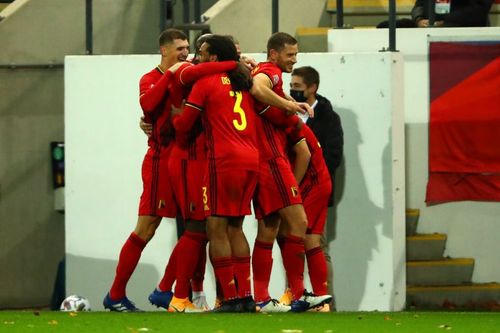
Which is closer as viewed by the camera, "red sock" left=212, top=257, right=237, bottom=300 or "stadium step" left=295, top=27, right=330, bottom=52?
"red sock" left=212, top=257, right=237, bottom=300

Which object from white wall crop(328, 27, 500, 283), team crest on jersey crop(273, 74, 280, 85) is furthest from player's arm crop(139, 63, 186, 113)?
white wall crop(328, 27, 500, 283)

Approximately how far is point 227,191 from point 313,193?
1499 mm

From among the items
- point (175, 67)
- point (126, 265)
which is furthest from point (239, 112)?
point (126, 265)

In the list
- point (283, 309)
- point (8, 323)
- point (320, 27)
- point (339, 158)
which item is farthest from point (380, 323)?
point (320, 27)

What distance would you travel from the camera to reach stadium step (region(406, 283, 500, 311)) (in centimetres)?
1528

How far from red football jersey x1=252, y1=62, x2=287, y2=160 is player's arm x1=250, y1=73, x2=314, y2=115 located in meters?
0.08

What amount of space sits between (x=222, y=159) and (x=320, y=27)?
5.06 metres

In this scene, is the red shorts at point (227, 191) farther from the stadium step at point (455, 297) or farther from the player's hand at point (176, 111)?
the stadium step at point (455, 297)

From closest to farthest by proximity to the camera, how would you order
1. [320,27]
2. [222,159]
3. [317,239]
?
[222,159] < [317,239] < [320,27]

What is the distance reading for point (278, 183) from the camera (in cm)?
1248

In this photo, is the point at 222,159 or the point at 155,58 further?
the point at 155,58

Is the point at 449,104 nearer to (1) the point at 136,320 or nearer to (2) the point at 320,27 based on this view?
(2) the point at 320,27

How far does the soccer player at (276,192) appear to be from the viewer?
12469 mm

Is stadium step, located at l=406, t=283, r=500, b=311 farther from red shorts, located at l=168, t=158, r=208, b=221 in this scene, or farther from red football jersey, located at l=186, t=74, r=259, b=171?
red football jersey, located at l=186, t=74, r=259, b=171
